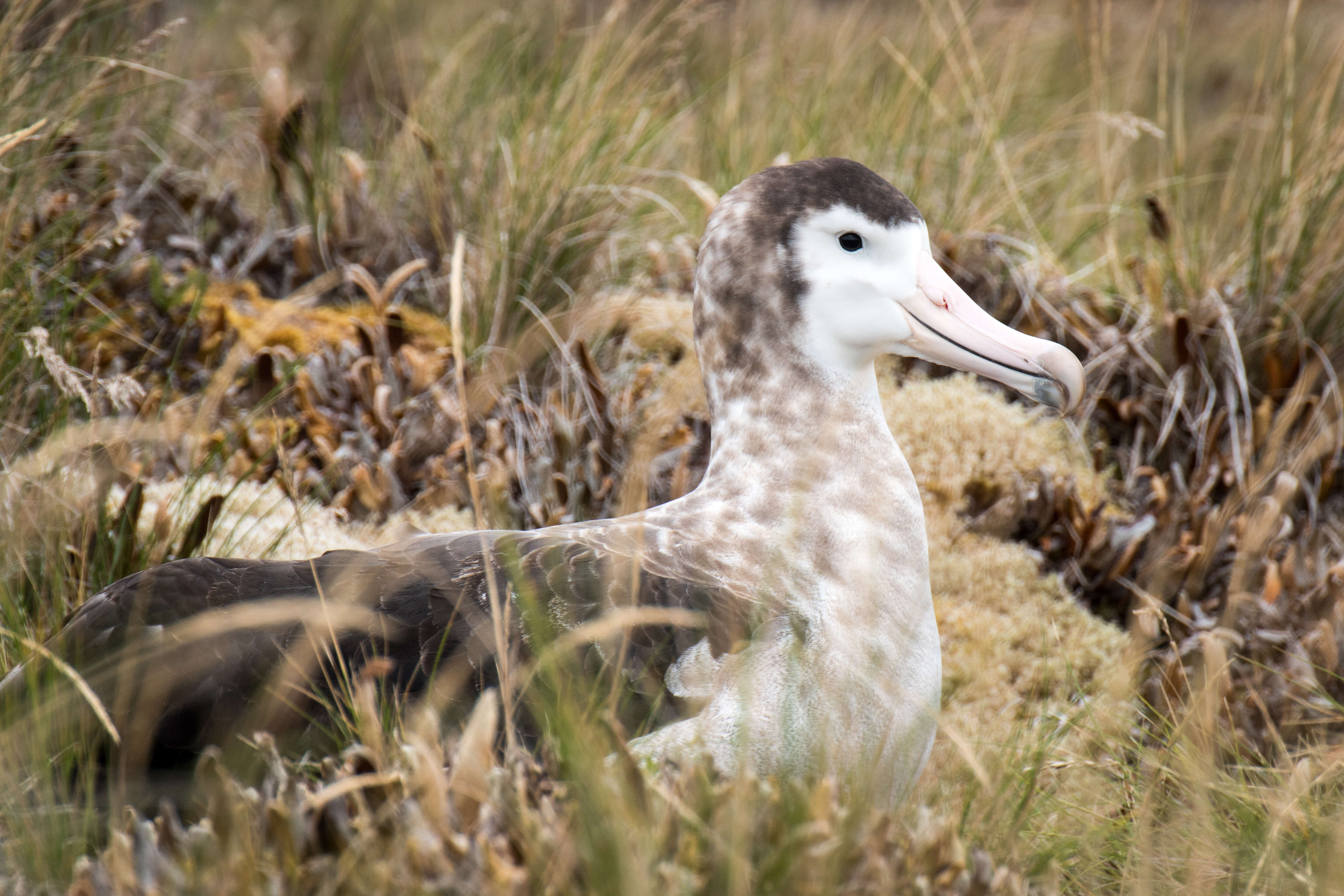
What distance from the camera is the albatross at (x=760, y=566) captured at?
6.68 feet

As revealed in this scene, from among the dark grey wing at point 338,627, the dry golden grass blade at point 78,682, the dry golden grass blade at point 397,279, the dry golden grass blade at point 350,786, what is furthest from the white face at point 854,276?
the dry golden grass blade at point 397,279

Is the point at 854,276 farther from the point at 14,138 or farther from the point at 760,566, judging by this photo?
the point at 14,138

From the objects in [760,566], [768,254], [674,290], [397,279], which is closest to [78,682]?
[760,566]

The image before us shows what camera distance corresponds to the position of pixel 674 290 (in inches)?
168

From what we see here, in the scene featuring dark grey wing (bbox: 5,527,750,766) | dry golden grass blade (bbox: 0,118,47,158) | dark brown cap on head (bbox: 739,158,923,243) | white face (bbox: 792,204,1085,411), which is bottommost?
dark grey wing (bbox: 5,527,750,766)

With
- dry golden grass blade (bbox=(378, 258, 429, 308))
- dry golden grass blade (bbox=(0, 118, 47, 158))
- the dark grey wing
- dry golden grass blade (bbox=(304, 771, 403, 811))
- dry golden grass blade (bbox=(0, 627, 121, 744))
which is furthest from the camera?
dry golden grass blade (bbox=(378, 258, 429, 308))

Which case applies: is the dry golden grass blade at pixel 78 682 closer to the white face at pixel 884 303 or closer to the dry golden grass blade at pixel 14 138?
the dry golden grass blade at pixel 14 138

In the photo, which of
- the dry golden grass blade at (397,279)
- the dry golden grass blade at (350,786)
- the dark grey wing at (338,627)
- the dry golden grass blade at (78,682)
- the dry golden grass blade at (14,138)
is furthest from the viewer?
the dry golden grass blade at (397,279)

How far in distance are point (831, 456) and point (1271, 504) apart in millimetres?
1319

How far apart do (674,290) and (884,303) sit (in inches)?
76.7

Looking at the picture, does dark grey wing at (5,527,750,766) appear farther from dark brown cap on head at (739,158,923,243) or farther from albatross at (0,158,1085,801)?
dark brown cap on head at (739,158,923,243)

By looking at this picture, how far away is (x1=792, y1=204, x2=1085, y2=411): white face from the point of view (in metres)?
2.37

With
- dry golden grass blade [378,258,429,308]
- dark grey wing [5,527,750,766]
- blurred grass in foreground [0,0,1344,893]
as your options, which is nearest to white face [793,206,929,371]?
dark grey wing [5,527,750,766]

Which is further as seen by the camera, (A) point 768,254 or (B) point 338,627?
(A) point 768,254
